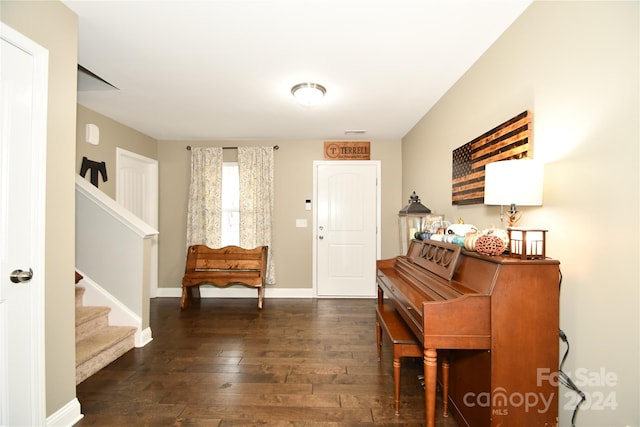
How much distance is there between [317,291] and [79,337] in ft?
9.31

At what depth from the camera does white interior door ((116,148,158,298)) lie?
380cm

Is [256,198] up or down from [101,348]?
up

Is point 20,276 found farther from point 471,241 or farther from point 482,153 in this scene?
point 482,153

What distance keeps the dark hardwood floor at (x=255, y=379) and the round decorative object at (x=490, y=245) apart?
109cm

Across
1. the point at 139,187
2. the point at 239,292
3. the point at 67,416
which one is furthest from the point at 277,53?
the point at 239,292

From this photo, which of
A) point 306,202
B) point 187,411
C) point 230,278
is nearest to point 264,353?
point 187,411

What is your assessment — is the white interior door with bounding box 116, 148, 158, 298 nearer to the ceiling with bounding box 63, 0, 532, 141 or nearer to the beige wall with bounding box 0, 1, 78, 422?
the ceiling with bounding box 63, 0, 532, 141

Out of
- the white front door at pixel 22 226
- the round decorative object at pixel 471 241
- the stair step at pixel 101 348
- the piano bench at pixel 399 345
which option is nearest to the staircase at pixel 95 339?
the stair step at pixel 101 348

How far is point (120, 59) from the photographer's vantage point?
2.21m

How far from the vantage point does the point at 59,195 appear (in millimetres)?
1654

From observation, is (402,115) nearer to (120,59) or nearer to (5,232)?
(120,59)

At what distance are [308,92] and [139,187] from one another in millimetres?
3066

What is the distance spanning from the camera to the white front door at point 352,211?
446 cm

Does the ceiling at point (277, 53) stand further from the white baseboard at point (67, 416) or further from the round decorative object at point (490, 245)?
the white baseboard at point (67, 416)
